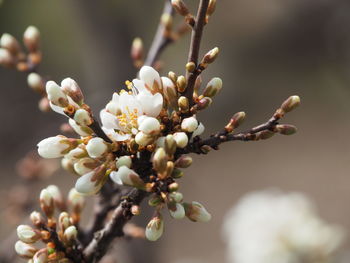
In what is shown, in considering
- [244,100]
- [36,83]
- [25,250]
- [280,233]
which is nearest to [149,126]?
[25,250]

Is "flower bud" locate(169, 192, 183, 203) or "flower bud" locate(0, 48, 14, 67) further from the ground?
"flower bud" locate(0, 48, 14, 67)

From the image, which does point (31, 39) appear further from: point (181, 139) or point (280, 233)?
point (280, 233)

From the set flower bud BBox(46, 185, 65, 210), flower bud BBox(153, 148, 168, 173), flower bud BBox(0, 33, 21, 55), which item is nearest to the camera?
flower bud BBox(153, 148, 168, 173)

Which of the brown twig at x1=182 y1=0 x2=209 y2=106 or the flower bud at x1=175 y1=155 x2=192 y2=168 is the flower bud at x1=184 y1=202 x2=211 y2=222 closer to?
the flower bud at x1=175 y1=155 x2=192 y2=168

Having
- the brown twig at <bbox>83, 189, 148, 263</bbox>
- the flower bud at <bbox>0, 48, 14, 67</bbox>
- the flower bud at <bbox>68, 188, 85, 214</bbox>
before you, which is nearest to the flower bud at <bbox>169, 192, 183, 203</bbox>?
the brown twig at <bbox>83, 189, 148, 263</bbox>

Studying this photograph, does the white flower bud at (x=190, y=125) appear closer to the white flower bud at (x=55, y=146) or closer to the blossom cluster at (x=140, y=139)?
the blossom cluster at (x=140, y=139)

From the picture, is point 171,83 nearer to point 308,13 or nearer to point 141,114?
point 141,114

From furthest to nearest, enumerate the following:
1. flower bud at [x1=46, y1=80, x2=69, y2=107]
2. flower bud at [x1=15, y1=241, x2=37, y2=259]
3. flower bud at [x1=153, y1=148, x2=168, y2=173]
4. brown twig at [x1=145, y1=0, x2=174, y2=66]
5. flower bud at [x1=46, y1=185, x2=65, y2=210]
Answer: brown twig at [x1=145, y1=0, x2=174, y2=66] < flower bud at [x1=46, y1=185, x2=65, y2=210] < flower bud at [x1=15, y1=241, x2=37, y2=259] < flower bud at [x1=46, y1=80, x2=69, y2=107] < flower bud at [x1=153, y1=148, x2=168, y2=173]
